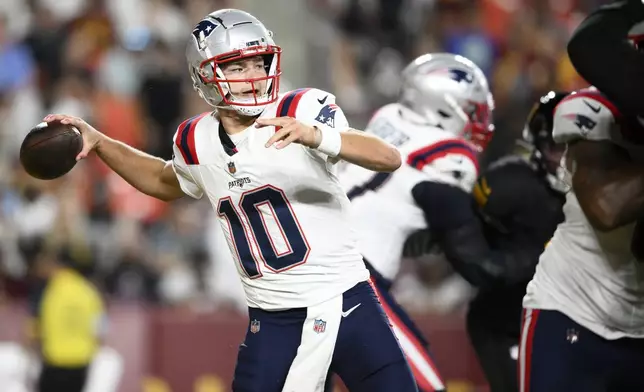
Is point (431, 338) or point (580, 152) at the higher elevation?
point (580, 152)

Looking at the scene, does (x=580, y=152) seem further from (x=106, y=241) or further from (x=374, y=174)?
(x=106, y=241)

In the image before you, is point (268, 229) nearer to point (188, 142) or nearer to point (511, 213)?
point (188, 142)

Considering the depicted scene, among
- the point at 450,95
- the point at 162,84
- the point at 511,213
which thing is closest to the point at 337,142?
the point at 511,213

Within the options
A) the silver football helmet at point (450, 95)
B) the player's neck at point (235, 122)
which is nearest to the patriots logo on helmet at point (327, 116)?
the player's neck at point (235, 122)

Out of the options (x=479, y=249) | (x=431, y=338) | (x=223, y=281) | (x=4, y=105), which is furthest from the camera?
(x=4, y=105)

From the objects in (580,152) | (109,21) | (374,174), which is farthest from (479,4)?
(580,152)

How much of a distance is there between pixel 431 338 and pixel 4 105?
411cm

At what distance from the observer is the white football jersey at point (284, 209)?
150 inches

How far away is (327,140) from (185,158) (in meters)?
0.70

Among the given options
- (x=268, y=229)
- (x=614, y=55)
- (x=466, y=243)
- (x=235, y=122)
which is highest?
(x=614, y=55)

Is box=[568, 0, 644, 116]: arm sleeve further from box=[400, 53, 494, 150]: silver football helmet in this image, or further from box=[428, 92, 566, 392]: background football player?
box=[400, 53, 494, 150]: silver football helmet

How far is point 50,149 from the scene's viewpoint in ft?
13.4

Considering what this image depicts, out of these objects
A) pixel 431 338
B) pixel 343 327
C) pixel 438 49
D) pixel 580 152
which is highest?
pixel 580 152

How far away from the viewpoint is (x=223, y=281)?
8.44 metres
